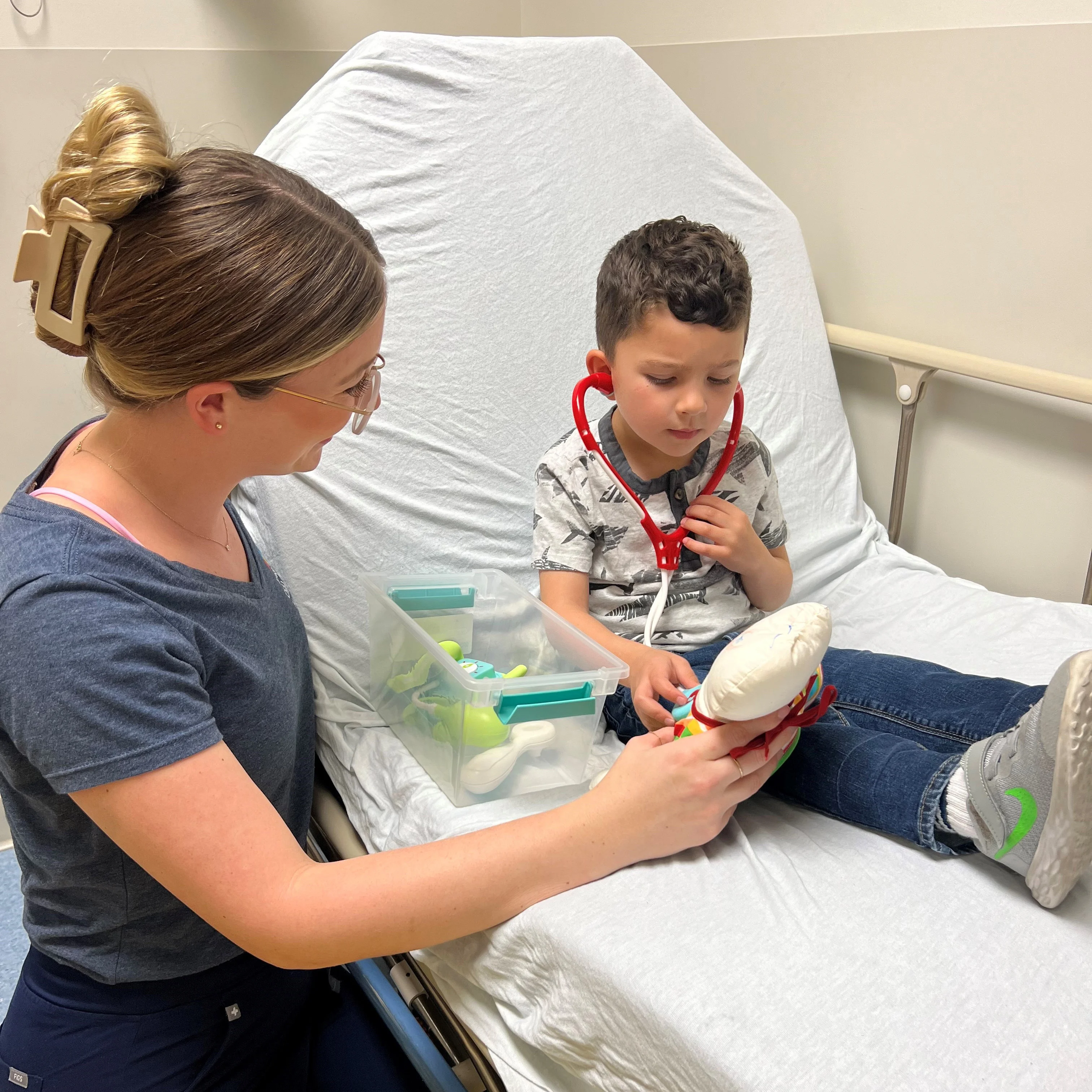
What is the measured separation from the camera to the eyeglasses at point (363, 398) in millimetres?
894

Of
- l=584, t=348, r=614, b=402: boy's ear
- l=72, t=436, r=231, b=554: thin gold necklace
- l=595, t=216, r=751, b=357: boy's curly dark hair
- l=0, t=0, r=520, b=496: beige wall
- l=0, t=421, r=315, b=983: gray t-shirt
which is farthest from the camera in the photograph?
l=0, t=0, r=520, b=496: beige wall

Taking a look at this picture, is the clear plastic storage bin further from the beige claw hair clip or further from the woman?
the beige claw hair clip

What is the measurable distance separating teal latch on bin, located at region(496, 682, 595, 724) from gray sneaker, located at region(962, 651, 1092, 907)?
1.30ft

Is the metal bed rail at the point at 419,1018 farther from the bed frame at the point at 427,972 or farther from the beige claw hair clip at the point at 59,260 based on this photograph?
the beige claw hair clip at the point at 59,260

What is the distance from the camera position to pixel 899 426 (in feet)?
6.23

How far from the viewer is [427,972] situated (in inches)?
40.8

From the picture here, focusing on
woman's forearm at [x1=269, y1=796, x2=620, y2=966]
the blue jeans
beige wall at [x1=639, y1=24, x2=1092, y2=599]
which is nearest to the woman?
woman's forearm at [x1=269, y1=796, x2=620, y2=966]

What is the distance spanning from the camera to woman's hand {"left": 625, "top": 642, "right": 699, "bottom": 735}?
3.47 ft

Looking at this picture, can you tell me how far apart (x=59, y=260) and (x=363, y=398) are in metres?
0.29

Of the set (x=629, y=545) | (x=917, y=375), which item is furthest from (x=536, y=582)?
(x=917, y=375)

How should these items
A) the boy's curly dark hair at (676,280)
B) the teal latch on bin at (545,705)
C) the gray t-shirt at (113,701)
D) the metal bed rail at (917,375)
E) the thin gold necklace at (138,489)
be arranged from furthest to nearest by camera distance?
1. the metal bed rail at (917,375)
2. the boy's curly dark hair at (676,280)
3. the teal latch on bin at (545,705)
4. the thin gold necklace at (138,489)
5. the gray t-shirt at (113,701)

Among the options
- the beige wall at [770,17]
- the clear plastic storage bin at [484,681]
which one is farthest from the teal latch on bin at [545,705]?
the beige wall at [770,17]

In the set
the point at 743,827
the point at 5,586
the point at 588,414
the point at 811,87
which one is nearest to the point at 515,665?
the point at 743,827

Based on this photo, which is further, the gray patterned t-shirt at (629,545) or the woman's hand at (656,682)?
the gray patterned t-shirt at (629,545)
